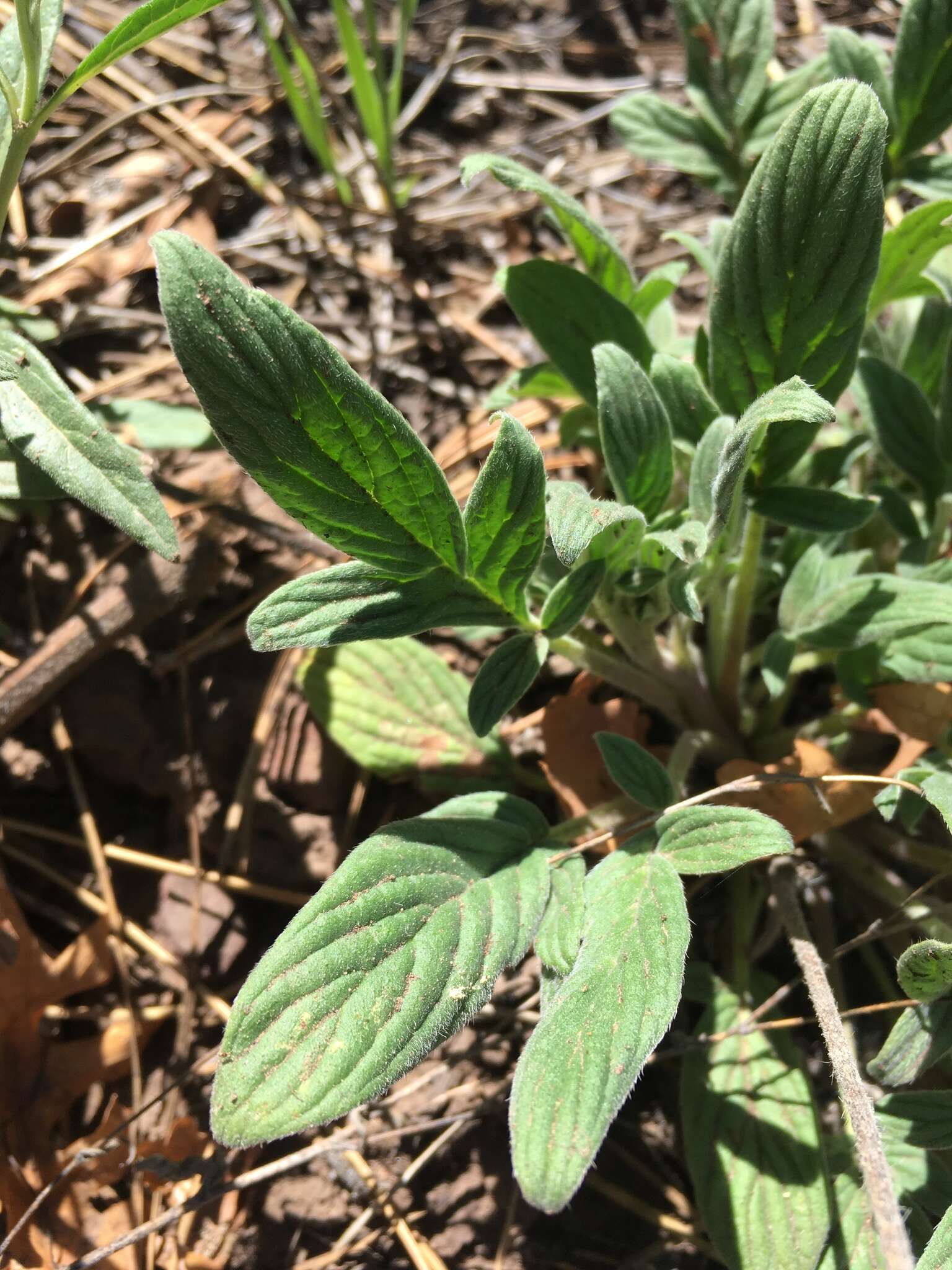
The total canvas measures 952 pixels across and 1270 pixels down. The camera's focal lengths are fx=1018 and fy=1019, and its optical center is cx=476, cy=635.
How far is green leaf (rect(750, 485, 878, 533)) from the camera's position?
1450 millimetres

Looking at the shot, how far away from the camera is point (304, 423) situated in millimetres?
1113

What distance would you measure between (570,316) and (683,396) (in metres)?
0.24

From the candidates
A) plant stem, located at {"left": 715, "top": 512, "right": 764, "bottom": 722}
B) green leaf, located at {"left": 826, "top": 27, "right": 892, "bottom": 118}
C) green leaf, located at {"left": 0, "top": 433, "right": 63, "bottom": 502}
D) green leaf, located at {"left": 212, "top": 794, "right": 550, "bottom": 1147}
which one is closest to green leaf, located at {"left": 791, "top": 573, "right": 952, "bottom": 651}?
plant stem, located at {"left": 715, "top": 512, "right": 764, "bottom": 722}

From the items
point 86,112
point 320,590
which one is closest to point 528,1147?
point 320,590

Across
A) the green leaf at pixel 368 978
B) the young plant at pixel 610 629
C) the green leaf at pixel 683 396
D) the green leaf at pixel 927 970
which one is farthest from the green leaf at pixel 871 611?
the green leaf at pixel 368 978

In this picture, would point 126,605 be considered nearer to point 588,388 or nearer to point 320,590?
point 320,590

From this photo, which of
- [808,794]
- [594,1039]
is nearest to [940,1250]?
[594,1039]

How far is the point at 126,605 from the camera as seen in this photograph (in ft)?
6.15

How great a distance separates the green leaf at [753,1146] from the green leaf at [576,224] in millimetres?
1221

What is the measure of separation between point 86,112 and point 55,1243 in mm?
Result: 2491

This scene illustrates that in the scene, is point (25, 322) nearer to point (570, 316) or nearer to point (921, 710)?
point (570, 316)

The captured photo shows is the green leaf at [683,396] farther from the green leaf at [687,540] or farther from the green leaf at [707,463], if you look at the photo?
the green leaf at [687,540]

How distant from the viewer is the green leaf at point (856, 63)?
1649 mm

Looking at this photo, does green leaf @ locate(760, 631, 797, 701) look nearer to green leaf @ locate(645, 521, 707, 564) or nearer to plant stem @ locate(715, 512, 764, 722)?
plant stem @ locate(715, 512, 764, 722)
